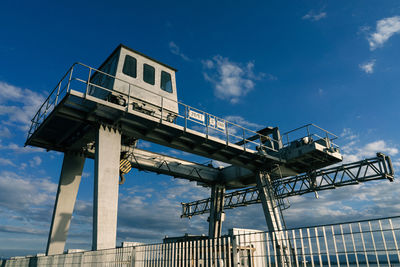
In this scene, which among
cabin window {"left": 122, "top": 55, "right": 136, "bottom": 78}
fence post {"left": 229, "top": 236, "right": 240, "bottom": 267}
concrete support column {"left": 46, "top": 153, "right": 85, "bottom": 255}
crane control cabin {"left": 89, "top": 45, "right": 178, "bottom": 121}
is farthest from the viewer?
cabin window {"left": 122, "top": 55, "right": 136, "bottom": 78}

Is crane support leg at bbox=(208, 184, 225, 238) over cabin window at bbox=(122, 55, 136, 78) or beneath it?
beneath

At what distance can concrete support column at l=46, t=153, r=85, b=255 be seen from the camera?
16.5 meters

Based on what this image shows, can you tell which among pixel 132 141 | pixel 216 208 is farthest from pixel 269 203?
pixel 132 141

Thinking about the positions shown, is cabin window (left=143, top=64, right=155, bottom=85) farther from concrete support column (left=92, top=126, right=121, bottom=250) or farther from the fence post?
the fence post

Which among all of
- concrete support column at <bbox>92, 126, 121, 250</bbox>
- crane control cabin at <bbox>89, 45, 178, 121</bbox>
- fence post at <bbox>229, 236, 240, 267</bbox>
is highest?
crane control cabin at <bbox>89, 45, 178, 121</bbox>

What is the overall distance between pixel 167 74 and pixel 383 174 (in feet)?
50.0

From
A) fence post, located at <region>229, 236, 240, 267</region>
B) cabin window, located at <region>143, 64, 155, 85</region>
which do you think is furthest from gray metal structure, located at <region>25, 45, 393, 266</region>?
fence post, located at <region>229, 236, 240, 267</region>

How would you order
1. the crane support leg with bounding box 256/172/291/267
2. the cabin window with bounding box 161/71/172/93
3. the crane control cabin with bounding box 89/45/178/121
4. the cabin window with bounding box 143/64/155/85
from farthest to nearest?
the crane support leg with bounding box 256/172/291/267 < the cabin window with bounding box 161/71/172/93 < the cabin window with bounding box 143/64/155/85 < the crane control cabin with bounding box 89/45/178/121

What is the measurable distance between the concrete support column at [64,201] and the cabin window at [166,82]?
6.92 m

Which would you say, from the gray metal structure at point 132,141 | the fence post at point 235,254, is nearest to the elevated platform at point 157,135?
the gray metal structure at point 132,141

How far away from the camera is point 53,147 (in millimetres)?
17844

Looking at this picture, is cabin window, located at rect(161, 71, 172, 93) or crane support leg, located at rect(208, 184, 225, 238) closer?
cabin window, located at rect(161, 71, 172, 93)

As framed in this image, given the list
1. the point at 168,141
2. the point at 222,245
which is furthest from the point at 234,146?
the point at 222,245

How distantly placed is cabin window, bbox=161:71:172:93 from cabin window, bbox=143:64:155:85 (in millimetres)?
727
